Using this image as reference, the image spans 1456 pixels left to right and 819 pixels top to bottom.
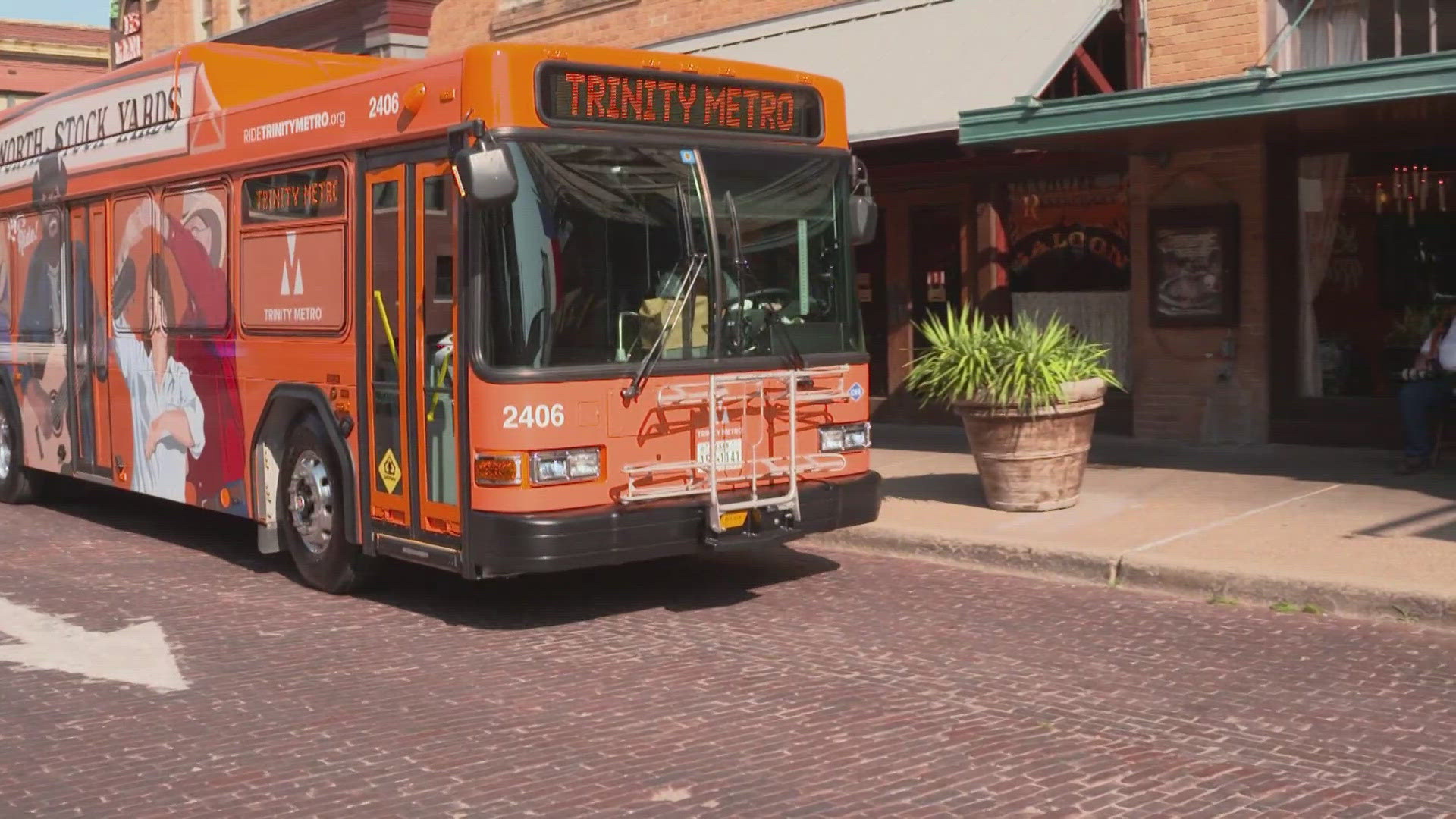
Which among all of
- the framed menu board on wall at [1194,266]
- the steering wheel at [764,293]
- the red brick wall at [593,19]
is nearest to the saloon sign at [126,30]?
the red brick wall at [593,19]

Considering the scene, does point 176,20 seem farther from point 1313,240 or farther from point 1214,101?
point 1214,101

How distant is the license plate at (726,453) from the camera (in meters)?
8.30

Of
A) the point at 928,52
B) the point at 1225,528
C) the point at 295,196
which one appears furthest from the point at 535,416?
the point at 928,52

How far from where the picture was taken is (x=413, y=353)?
8227mm

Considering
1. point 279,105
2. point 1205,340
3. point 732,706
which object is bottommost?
point 732,706

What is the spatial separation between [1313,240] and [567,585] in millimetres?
7295

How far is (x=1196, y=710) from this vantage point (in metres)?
6.42

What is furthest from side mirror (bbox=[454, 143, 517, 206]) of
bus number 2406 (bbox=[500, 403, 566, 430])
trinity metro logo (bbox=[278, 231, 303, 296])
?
trinity metro logo (bbox=[278, 231, 303, 296])

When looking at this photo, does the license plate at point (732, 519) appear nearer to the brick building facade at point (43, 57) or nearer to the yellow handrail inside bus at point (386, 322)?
the yellow handrail inside bus at point (386, 322)

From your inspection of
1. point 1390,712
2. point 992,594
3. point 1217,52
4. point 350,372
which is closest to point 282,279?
point 350,372

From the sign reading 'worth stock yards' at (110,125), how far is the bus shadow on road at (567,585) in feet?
9.10

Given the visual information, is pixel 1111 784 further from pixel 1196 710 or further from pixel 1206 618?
pixel 1206 618

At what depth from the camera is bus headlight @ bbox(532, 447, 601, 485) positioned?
305 inches

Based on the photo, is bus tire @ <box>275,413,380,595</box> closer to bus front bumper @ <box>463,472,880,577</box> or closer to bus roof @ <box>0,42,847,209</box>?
bus front bumper @ <box>463,472,880,577</box>
